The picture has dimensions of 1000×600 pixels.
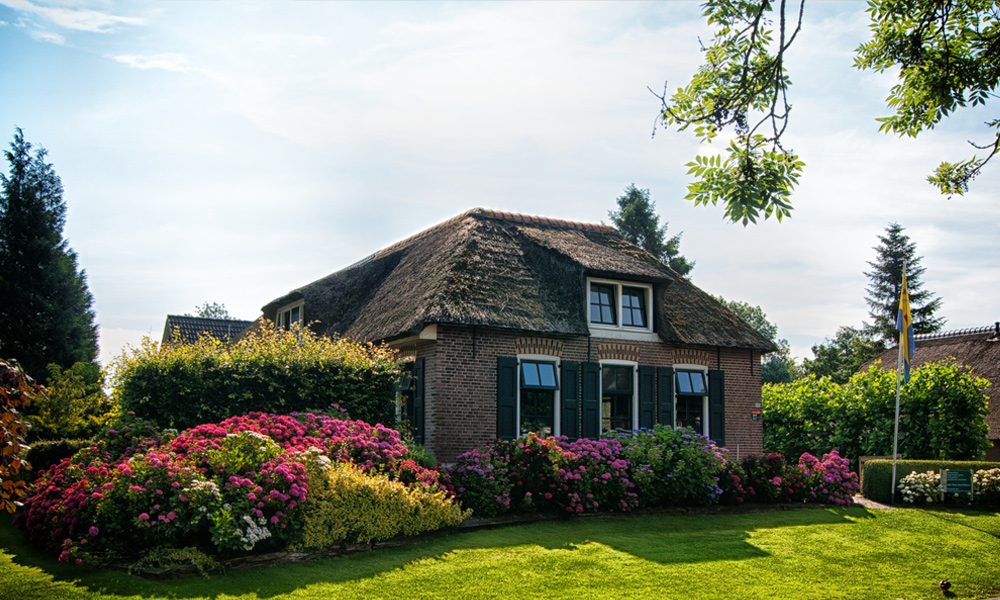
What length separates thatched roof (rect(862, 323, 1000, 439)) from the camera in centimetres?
2175

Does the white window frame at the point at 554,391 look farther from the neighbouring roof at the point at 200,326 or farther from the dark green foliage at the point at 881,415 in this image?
the neighbouring roof at the point at 200,326

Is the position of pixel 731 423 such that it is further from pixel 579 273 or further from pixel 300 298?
pixel 300 298

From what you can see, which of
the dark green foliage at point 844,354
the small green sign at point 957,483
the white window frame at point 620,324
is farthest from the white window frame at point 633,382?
the dark green foliage at point 844,354

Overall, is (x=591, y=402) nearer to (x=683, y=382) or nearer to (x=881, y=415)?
(x=683, y=382)

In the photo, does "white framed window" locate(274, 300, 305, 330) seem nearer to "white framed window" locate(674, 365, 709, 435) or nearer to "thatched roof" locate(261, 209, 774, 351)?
"thatched roof" locate(261, 209, 774, 351)

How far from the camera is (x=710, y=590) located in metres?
7.82

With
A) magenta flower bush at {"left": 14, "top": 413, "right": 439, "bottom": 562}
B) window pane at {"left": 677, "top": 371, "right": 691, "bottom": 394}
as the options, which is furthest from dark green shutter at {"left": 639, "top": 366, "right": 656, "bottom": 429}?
magenta flower bush at {"left": 14, "top": 413, "right": 439, "bottom": 562}

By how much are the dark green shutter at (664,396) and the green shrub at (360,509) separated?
778 centimetres

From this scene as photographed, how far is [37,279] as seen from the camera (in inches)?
849

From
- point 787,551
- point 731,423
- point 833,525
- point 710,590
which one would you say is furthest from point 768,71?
point 731,423

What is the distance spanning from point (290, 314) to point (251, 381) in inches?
398

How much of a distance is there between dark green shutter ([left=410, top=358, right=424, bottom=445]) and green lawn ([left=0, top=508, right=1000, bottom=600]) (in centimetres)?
412

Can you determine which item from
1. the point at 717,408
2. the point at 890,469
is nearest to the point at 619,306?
the point at 717,408

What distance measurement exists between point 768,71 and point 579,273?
894 centimetres
